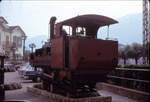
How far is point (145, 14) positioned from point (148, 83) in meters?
18.3

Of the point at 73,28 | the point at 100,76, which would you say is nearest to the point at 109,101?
the point at 100,76

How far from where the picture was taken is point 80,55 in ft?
26.1

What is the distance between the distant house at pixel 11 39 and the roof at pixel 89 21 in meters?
42.6

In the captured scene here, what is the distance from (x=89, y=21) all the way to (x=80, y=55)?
2.00 m

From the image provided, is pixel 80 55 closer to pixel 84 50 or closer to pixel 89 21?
pixel 84 50

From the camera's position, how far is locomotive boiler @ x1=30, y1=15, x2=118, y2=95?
8.12 meters

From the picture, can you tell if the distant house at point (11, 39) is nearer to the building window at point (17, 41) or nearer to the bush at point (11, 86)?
the building window at point (17, 41)

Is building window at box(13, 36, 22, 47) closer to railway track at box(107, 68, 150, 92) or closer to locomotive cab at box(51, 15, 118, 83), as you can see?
railway track at box(107, 68, 150, 92)

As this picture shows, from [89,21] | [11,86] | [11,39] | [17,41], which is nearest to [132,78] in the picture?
[89,21]

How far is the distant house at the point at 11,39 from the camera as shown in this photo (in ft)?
→ 168

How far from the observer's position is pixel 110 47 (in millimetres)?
8797

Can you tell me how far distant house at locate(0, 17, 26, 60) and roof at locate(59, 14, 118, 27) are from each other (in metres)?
42.6

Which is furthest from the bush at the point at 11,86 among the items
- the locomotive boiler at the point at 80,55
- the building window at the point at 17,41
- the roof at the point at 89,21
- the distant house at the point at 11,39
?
the building window at the point at 17,41

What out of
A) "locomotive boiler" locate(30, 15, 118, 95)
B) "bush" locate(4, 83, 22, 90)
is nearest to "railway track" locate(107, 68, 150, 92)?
"locomotive boiler" locate(30, 15, 118, 95)
